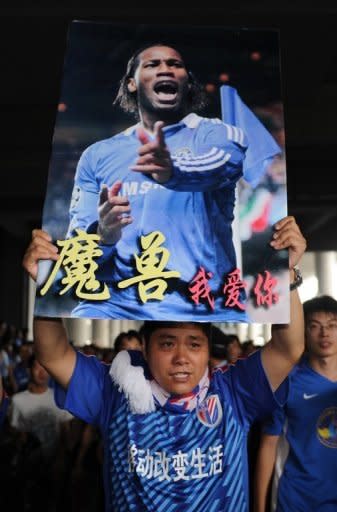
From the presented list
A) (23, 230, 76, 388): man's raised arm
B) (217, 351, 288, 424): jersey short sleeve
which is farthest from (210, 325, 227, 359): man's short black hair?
(23, 230, 76, 388): man's raised arm

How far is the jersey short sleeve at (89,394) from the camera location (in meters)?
2.13

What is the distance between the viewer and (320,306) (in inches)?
116

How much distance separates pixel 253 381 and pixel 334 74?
6443 millimetres

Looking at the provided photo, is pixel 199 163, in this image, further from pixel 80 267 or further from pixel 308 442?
pixel 308 442

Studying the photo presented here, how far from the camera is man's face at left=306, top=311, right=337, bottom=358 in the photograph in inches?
114

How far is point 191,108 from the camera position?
81.0 inches

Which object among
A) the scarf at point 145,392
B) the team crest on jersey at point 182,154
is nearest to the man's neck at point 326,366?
the scarf at point 145,392

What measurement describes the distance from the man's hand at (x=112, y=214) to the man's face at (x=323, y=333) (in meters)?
1.24

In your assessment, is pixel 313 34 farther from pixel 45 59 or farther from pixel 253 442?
pixel 253 442

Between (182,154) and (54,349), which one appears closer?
(182,154)

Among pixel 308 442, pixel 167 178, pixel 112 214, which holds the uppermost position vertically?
pixel 167 178

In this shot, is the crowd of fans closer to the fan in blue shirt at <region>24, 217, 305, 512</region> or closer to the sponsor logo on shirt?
the fan in blue shirt at <region>24, 217, 305, 512</region>

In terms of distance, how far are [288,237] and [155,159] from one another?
1.36 feet

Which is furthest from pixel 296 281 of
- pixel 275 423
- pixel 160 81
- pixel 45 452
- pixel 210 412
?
pixel 45 452
